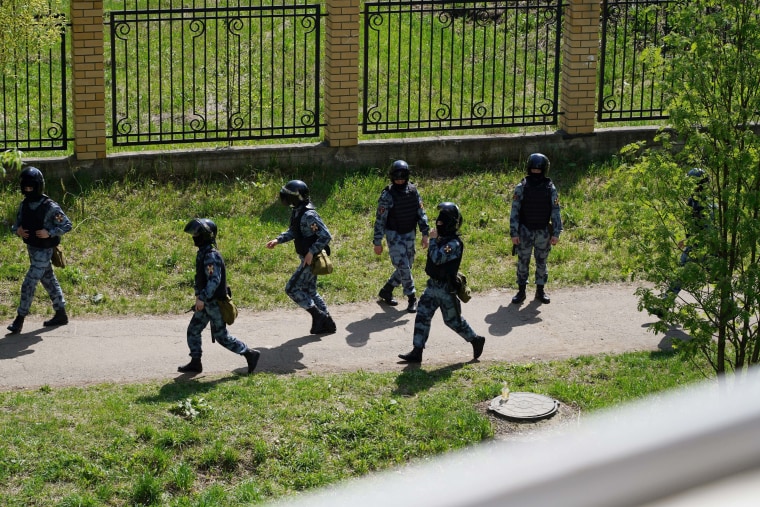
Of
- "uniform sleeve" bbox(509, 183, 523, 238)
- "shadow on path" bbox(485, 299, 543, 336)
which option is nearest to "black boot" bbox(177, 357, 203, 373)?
"shadow on path" bbox(485, 299, 543, 336)

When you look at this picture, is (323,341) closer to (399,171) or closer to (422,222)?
(422,222)

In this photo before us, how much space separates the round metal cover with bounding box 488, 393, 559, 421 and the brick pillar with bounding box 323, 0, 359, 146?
626 centimetres

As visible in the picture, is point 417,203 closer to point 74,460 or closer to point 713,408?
point 74,460

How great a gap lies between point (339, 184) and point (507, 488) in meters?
12.6

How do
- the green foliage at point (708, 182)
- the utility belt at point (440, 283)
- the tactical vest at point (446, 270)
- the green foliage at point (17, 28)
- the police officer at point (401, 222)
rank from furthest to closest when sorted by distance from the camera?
the police officer at point (401, 222) → the green foliage at point (17, 28) → the utility belt at point (440, 283) → the tactical vest at point (446, 270) → the green foliage at point (708, 182)

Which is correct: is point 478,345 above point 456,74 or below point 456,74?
below

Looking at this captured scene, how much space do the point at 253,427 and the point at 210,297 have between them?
1373mm

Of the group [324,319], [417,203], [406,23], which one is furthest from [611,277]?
[406,23]

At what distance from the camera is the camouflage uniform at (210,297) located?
8.39 meters

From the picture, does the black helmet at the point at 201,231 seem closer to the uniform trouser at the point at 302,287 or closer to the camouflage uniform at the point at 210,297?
the camouflage uniform at the point at 210,297


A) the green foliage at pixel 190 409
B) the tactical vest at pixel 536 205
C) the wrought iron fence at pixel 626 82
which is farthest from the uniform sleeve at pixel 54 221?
the wrought iron fence at pixel 626 82

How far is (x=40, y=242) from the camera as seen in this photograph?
31.4ft

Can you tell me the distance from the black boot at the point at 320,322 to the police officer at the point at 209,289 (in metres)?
1.12

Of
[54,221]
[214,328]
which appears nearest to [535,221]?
[214,328]
